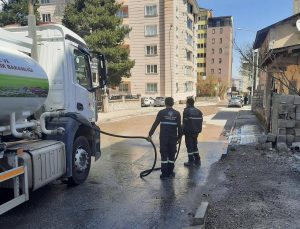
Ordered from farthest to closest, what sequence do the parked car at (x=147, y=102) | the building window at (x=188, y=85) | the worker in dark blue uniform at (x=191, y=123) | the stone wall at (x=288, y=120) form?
1. the building window at (x=188, y=85)
2. the parked car at (x=147, y=102)
3. the stone wall at (x=288, y=120)
4. the worker in dark blue uniform at (x=191, y=123)

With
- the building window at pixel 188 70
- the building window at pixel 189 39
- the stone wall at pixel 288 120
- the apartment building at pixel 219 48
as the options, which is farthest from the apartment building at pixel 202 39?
the stone wall at pixel 288 120

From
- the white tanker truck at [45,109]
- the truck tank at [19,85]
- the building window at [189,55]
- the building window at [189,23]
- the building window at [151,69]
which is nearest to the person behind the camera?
the truck tank at [19,85]

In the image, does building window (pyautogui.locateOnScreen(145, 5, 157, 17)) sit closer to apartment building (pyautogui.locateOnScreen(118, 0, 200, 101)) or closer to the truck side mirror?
apartment building (pyautogui.locateOnScreen(118, 0, 200, 101))

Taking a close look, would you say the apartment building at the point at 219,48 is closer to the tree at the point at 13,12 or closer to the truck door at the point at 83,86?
the tree at the point at 13,12

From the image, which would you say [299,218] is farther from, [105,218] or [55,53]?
[55,53]

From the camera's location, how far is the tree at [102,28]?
1244 inches

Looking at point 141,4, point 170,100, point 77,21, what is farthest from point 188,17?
point 170,100

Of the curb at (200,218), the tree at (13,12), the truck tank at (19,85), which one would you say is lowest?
the curb at (200,218)

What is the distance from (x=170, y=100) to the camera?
800 centimetres

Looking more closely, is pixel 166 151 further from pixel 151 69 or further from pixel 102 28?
pixel 151 69

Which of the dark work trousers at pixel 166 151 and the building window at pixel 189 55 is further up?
the building window at pixel 189 55

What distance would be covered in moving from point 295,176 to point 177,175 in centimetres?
250

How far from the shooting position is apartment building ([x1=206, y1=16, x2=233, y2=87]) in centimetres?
10344

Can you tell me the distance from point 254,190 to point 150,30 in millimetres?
49344
